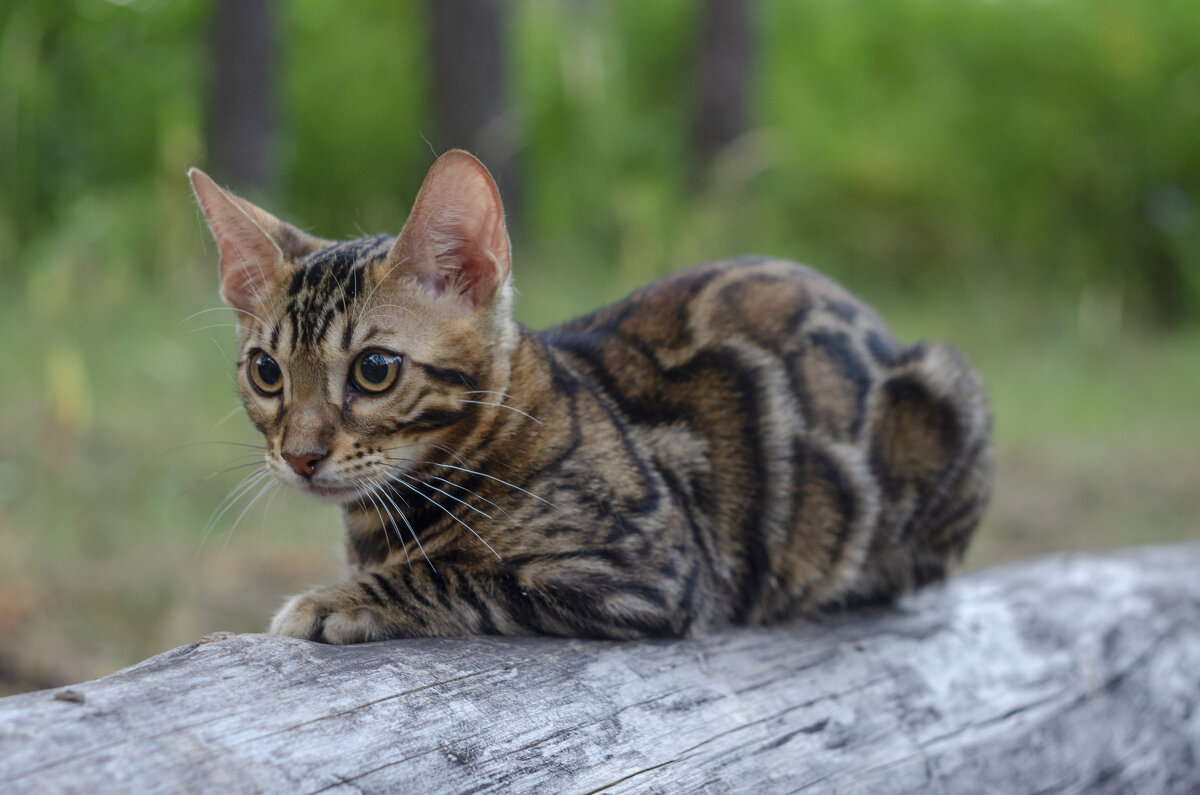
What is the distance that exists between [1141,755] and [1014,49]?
8.35 metres

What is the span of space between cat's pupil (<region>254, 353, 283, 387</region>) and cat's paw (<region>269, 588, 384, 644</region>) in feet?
1.44

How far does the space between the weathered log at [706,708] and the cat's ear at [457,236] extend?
72cm

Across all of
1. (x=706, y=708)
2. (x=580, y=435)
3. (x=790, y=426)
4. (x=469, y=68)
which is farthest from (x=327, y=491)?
(x=469, y=68)

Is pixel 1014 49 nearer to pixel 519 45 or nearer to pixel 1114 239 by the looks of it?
pixel 1114 239

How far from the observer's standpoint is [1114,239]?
8.95m

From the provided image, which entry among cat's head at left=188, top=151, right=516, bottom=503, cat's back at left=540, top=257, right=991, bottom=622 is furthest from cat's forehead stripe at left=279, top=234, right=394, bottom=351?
cat's back at left=540, top=257, right=991, bottom=622

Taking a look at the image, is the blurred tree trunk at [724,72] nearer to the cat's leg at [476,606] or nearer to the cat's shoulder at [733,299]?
the cat's shoulder at [733,299]

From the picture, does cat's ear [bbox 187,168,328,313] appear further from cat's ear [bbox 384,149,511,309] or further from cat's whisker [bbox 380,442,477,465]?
cat's whisker [bbox 380,442,477,465]

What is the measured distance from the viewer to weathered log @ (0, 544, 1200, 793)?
5.01 ft

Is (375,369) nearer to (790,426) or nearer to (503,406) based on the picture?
(503,406)

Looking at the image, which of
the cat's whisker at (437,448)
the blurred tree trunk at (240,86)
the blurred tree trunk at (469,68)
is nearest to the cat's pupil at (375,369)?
the cat's whisker at (437,448)

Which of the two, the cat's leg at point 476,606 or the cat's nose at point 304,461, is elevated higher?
the cat's nose at point 304,461

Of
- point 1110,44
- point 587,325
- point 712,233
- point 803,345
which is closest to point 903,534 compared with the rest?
point 803,345

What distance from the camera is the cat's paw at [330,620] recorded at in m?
2.00
